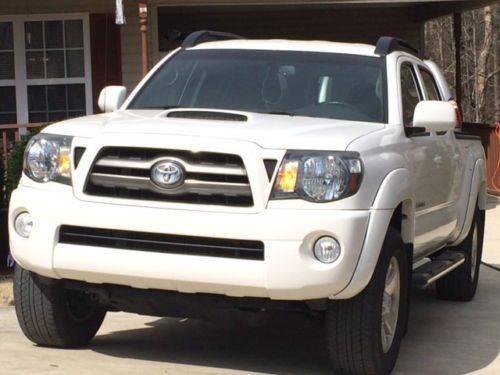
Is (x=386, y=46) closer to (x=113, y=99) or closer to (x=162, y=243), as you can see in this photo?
(x=113, y=99)

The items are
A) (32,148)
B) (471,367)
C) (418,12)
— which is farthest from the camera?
(418,12)

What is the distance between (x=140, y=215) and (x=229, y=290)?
581 mm

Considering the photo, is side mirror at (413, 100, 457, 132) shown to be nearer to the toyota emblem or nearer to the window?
the toyota emblem

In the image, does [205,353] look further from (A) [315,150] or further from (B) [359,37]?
(B) [359,37]

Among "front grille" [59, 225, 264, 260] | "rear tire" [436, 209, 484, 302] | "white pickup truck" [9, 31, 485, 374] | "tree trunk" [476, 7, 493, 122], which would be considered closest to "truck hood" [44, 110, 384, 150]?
"white pickup truck" [9, 31, 485, 374]

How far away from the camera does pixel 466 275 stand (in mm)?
8016

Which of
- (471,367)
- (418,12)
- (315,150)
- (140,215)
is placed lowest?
(471,367)

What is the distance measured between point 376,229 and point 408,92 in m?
1.77

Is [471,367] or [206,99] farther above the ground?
[206,99]

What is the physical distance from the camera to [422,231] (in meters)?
6.39

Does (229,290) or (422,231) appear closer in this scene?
(229,290)

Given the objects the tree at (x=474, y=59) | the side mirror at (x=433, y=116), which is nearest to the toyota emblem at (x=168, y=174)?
the side mirror at (x=433, y=116)

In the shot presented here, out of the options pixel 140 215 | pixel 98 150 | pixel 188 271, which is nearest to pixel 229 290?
pixel 188 271

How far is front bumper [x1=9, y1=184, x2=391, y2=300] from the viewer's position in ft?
16.3
